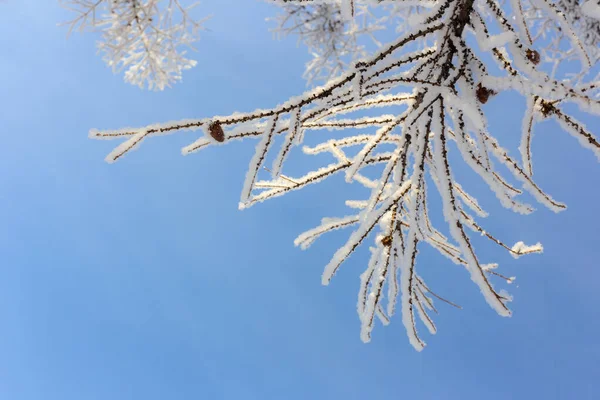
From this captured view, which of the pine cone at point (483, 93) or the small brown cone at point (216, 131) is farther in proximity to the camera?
the pine cone at point (483, 93)

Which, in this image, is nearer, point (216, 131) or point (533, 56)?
point (216, 131)

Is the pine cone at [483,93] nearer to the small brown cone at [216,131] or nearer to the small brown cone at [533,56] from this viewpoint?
the small brown cone at [533,56]

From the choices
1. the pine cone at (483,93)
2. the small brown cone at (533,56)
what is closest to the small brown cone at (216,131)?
the pine cone at (483,93)

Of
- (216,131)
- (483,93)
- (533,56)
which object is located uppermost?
(533,56)

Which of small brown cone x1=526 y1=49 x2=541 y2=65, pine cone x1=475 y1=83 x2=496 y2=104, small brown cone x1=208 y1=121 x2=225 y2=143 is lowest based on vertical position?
small brown cone x1=208 y1=121 x2=225 y2=143

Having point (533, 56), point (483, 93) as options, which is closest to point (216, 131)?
point (483, 93)

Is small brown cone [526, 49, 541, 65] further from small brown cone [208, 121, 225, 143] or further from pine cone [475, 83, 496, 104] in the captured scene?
small brown cone [208, 121, 225, 143]

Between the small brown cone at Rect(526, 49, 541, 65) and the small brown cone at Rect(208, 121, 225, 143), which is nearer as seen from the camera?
the small brown cone at Rect(208, 121, 225, 143)

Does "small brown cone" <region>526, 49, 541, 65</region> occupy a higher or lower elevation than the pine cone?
higher

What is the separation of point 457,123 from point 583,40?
3.10ft

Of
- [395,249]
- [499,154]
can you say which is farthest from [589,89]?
[395,249]

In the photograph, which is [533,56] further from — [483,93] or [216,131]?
[216,131]

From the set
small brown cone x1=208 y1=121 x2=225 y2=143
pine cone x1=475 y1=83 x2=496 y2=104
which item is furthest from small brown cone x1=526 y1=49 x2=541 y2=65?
small brown cone x1=208 y1=121 x2=225 y2=143

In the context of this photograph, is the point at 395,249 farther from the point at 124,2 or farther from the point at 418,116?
the point at 124,2
